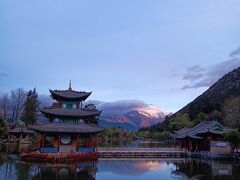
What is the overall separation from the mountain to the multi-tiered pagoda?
6732 cm

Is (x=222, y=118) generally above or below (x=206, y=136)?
above

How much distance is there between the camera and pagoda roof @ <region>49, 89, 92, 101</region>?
133ft

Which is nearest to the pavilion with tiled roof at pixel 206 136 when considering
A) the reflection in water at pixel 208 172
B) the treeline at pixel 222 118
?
the treeline at pixel 222 118

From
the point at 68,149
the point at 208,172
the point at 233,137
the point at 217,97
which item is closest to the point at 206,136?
the point at 233,137

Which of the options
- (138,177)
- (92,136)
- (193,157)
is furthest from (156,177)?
(193,157)

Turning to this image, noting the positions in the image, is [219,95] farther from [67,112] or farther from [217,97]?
[67,112]

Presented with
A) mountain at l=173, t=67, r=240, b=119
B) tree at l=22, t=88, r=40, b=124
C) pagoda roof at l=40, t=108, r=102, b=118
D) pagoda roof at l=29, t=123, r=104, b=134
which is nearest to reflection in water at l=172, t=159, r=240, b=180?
pagoda roof at l=29, t=123, r=104, b=134

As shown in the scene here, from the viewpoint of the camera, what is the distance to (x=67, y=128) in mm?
37812

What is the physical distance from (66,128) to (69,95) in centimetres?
522

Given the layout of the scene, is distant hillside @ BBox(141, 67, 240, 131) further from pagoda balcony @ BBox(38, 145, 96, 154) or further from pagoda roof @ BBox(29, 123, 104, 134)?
pagoda balcony @ BBox(38, 145, 96, 154)

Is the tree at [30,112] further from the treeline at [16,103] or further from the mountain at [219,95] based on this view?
the mountain at [219,95]

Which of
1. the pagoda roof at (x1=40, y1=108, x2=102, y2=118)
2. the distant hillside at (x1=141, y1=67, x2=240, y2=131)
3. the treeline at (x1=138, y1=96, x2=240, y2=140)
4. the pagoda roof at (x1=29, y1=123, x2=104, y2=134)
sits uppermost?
the distant hillside at (x1=141, y1=67, x2=240, y2=131)

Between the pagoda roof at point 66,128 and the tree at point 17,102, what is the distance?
147ft

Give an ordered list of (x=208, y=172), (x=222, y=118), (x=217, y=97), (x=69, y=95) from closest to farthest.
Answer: (x=208, y=172), (x=69, y=95), (x=222, y=118), (x=217, y=97)
